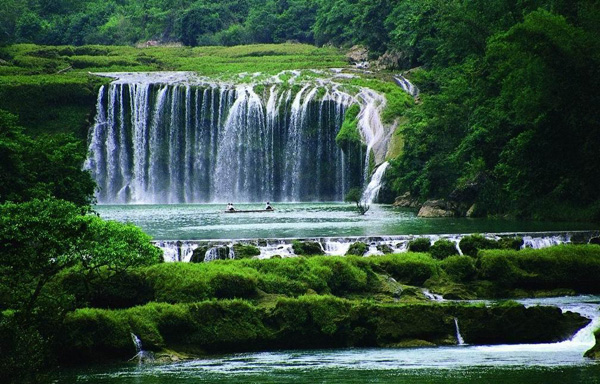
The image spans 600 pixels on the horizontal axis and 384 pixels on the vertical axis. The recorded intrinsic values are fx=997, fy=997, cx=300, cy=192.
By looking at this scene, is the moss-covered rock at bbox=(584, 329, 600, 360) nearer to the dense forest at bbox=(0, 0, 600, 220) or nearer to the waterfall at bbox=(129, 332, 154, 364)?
the waterfall at bbox=(129, 332, 154, 364)

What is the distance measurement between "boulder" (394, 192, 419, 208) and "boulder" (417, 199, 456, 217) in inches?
241

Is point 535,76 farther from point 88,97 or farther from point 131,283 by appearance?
point 88,97

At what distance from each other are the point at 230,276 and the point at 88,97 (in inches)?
2068

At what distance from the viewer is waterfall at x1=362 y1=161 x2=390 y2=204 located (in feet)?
207

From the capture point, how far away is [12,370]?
17328 millimetres

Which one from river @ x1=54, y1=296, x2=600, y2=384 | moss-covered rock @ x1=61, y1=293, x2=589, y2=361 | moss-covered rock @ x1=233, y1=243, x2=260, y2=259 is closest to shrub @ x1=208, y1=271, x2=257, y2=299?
moss-covered rock @ x1=61, y1=293, x2=589, y2=361

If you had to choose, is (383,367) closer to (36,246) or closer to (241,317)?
(241,317)

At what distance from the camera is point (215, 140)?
74312 millimetres

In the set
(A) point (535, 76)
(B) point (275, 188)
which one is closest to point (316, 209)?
(B) point (275, 188)

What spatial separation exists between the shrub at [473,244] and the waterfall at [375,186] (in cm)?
2924

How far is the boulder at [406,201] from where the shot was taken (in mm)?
58469

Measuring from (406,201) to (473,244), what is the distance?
26.3 meters

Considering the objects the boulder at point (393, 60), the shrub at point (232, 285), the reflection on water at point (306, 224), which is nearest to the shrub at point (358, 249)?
the reflection on water at point (306, 224)

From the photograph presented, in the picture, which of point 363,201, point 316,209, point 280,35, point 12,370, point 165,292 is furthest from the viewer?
point 280,35
